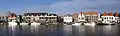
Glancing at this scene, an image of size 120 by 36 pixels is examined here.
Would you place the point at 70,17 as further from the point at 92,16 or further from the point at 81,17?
the point at 92,16

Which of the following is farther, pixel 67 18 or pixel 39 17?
pixel 39 17

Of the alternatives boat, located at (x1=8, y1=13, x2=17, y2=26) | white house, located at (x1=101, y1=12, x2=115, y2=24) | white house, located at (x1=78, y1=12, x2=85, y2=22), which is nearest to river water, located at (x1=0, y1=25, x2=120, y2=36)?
boat, located at (x1=8, y1=13, x2=17, y2=26)

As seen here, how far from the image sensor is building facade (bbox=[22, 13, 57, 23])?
14550 centimetres

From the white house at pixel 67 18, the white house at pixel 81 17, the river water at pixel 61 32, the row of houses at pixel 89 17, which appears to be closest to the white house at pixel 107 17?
the row of houses at pixel 89 17

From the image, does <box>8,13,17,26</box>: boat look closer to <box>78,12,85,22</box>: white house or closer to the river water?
<box>78,12,85,22</box>: white house

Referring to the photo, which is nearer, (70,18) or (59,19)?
(70,18)

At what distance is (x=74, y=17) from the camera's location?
14812cm

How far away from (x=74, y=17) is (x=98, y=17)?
12216mm

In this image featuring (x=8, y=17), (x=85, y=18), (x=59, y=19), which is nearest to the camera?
(x=85, y=18)

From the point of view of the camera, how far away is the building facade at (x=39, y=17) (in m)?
146

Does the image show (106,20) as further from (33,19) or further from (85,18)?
(33,19)

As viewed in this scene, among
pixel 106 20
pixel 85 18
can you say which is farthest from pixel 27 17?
pixel 106 20

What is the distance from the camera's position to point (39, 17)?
148 m

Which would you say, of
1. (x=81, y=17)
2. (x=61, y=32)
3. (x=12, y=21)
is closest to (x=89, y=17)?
(x=81, y=17)
